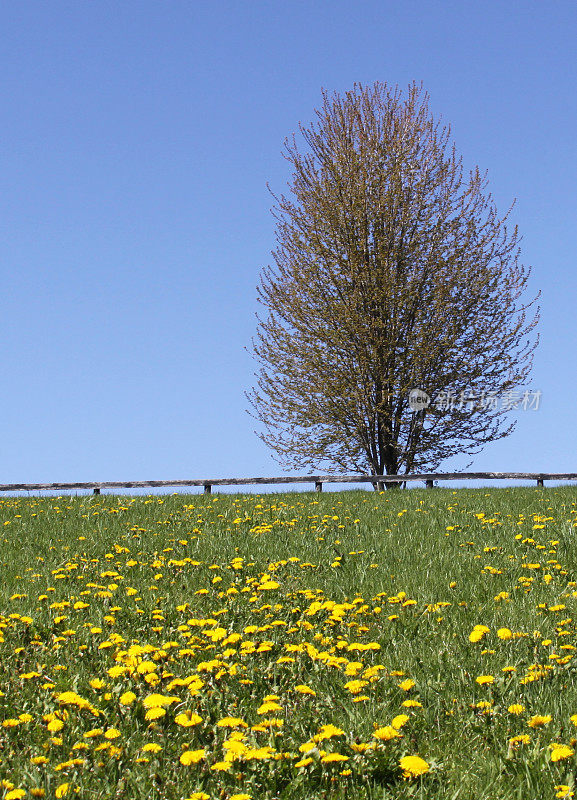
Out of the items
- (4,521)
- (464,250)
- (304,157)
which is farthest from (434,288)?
(4,521)

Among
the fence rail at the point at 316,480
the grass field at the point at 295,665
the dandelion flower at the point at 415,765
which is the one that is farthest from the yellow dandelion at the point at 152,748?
the fence rail at the point at 316,480

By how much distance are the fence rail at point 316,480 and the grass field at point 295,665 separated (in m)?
8.45

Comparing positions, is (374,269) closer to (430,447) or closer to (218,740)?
(430,447)

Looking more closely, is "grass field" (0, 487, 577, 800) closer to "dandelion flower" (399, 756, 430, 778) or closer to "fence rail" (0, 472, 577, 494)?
"dandelion flower" (399, 756, 430, 778)

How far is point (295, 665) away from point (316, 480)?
13641 millimetres

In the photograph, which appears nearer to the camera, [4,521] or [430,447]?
[4,521]

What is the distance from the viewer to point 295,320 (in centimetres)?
2156

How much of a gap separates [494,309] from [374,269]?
13.1ft

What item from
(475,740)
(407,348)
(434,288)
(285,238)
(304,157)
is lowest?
(475,740)

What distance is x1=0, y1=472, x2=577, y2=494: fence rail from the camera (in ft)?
60.1

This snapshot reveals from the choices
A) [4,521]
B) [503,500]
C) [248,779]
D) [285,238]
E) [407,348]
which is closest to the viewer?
[248,779]

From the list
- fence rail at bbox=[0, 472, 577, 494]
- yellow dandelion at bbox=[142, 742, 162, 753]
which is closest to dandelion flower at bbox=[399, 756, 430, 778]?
yellow dandelion at bbox=[142, 742, 162, 753]

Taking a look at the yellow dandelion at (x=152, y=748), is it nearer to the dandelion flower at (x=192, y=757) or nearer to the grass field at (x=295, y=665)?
the grass field at (x=295, y=665)

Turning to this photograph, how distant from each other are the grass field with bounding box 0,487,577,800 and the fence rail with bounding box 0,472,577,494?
845 centimetres
